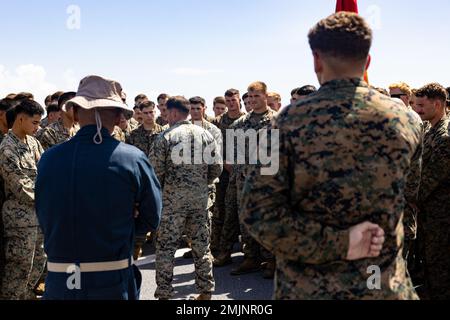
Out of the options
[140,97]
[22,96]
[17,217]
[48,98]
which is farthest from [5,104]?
[140,97]

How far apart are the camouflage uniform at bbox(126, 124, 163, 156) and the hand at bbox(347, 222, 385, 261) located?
239 inches

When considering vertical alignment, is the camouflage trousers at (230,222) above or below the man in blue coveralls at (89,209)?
below

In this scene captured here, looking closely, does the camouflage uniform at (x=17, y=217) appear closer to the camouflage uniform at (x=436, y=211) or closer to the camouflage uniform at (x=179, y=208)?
the camouflage uniform at (x=179, y=208)

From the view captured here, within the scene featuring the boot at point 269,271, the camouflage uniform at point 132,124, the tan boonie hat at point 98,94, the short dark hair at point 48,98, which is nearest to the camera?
the tan boonie hat at point 98,94

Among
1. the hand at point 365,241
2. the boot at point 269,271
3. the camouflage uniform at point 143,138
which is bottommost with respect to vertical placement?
the boot at point 269,271

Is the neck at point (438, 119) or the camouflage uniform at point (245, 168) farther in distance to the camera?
the camouflage uniform at point (245, 168)

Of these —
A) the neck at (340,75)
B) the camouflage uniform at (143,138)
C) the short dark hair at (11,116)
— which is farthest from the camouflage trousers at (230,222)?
the neck at (340,75)

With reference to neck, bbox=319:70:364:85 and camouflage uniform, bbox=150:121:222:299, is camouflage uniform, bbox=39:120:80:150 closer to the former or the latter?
camouflage uniform, bbox=150:121:222:299

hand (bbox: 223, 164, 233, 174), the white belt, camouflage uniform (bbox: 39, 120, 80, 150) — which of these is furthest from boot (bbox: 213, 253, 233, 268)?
the white belt

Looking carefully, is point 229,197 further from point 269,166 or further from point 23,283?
point 269,166

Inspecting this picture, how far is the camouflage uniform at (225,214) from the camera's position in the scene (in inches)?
258

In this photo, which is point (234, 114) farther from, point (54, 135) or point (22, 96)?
point (22, 96)
